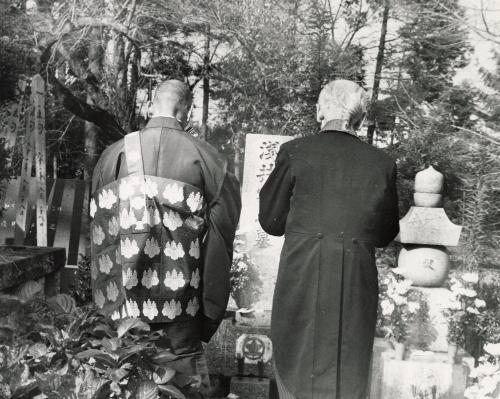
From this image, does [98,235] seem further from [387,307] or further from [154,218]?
[387,307]

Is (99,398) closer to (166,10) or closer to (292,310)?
(292,310)

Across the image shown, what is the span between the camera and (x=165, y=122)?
2199 millimetres

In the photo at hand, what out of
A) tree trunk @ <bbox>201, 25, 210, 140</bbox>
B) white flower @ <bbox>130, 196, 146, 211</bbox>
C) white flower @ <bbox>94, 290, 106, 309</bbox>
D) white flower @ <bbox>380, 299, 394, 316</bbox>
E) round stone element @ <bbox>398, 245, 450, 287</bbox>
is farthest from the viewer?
tree trunk @ <bbox>201, 25, 210, 140</bbox>

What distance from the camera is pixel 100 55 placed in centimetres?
518

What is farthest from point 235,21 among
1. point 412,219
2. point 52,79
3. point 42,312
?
point 42,312

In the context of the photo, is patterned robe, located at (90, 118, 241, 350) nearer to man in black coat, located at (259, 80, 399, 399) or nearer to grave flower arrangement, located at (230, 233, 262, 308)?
man in black coat, located at (259, 80, 399, 399)

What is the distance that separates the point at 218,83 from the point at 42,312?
17.1 feet

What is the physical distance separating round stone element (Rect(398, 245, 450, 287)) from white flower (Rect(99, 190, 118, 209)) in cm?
234

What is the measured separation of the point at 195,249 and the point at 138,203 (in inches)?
11.5

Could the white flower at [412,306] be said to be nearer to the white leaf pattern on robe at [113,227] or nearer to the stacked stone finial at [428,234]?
the stacked stone finial at [428,234]

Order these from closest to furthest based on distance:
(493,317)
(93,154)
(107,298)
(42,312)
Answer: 1. (42,312)
2. (107,298)
3. (493,317)
4. (93,154)

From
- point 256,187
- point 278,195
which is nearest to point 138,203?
point 278,195

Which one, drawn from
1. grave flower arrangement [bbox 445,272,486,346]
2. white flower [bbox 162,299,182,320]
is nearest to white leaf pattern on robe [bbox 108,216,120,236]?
white flower [bbox 162,299,182,320]

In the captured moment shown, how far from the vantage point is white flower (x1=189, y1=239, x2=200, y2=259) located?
2.14 meters
